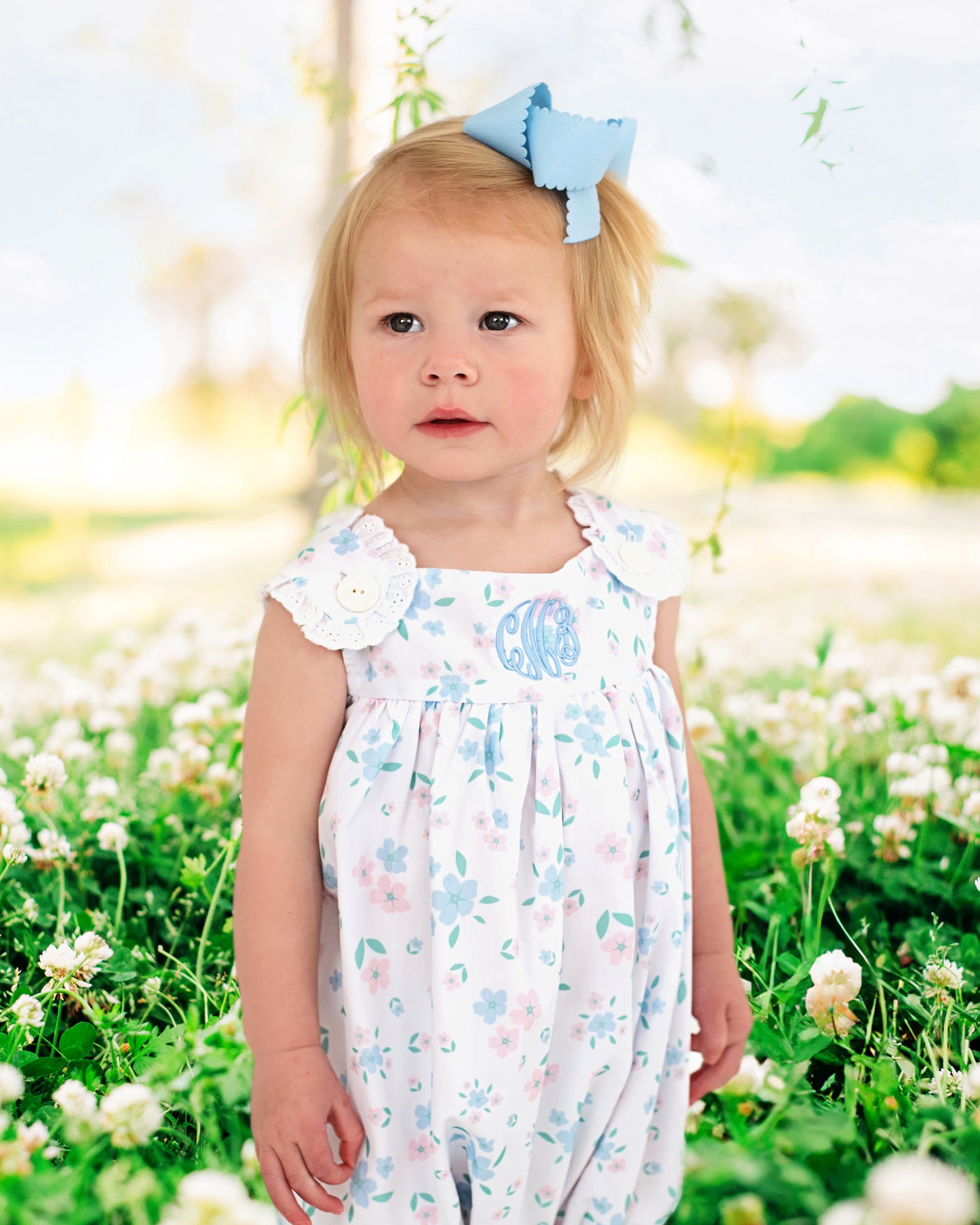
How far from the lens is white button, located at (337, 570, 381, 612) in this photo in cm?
123

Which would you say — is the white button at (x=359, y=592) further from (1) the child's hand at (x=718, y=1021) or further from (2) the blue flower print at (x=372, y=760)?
(1) the child's hand at (x=718, y=1021)

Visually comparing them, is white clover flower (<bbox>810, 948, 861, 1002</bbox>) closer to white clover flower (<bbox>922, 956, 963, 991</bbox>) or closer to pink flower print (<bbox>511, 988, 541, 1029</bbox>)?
white clover flower (<bbox>922, 956, 963, 991</bbox>)

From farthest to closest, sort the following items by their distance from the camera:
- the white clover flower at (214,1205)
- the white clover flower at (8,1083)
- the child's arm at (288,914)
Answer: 1. the child's arm at (288,914)
2. the white clover flower at (8,1083)
3. the white clover flower at (214,1205)

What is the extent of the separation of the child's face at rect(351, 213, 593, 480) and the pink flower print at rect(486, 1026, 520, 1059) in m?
0.60

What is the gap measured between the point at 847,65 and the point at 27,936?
1.88 metres

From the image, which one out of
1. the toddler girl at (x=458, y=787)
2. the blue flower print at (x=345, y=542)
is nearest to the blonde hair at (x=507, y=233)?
the toddler girl at (x=458, y=787)

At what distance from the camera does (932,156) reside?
237 centimetres

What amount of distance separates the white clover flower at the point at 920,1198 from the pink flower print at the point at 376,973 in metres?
0.62

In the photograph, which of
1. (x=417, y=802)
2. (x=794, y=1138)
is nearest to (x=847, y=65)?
(x=417, y=802)

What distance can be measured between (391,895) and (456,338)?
605 millimetres

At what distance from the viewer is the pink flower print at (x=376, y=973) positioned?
4.06 ft

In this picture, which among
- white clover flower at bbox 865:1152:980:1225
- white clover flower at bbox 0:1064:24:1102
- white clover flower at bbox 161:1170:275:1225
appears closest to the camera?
white clover flower at bbox 865:1152:980:1225

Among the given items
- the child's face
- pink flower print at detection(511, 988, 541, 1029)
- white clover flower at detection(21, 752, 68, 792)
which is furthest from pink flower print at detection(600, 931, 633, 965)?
white clover flower at detection(21, 752, 68, 792)

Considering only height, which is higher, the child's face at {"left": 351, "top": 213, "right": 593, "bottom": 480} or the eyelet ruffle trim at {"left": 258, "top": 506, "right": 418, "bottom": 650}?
the child's face at {"left": 351, "top": 213, "right": 593, "bottom": 480}
